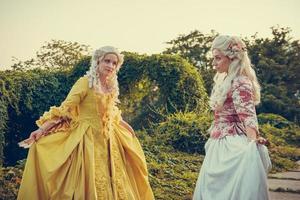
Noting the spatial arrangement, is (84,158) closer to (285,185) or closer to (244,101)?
(244,101)

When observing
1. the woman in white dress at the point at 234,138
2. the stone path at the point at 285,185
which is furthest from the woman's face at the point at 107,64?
the stone path at the point at 285,185

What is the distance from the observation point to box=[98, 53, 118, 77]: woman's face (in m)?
3.96

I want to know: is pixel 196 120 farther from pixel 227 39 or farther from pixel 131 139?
pixel 227 39

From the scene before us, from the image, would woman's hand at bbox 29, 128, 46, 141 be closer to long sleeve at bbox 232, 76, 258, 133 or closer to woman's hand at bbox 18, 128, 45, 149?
woman's hand at bbox 18, 128, 45, 149

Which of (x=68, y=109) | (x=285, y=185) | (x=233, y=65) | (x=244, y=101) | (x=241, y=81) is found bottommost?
(x=285, y=185)

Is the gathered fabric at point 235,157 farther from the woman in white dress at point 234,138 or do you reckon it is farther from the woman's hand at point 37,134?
the woman's hand at point 37,134

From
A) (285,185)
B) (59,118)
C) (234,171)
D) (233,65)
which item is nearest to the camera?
(234,171)

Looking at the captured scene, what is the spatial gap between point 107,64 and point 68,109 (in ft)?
1.97

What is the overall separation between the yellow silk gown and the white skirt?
1.02 metres

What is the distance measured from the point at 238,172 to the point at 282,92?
21585mm

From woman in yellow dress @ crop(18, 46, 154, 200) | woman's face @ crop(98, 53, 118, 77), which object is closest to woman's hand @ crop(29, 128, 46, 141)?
woman in yellow dress @ crop(18, 46, 154, 200)

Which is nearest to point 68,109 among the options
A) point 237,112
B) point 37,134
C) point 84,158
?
point 37,134

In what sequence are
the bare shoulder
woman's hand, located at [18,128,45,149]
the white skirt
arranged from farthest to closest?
woman's hand, located at [18,128,45,149]
the bare shoulder
the white skirt

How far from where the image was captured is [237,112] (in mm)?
3137
